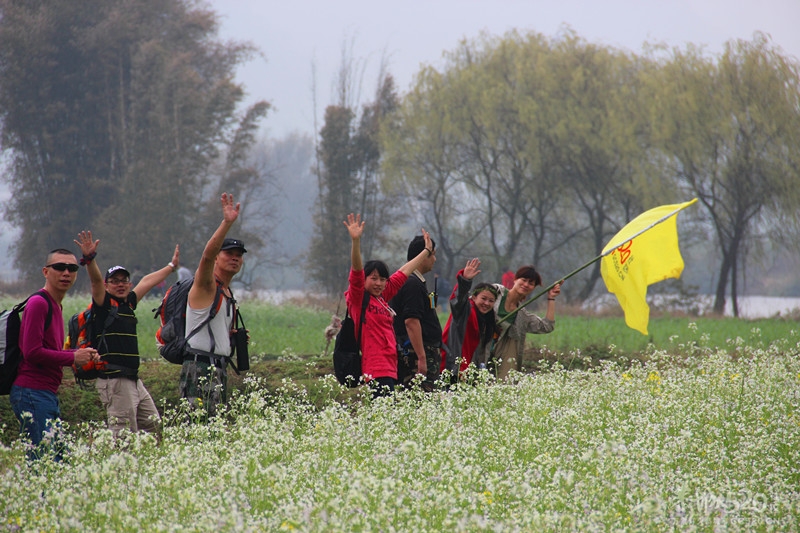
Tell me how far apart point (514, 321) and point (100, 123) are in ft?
116

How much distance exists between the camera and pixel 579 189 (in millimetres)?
37031

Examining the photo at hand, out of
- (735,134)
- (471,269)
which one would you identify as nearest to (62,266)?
(471,269)

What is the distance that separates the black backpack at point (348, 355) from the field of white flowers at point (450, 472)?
1.64ft

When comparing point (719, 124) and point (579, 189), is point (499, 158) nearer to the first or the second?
point (579, 189)

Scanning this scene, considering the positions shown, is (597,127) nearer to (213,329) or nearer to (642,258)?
(642,258)

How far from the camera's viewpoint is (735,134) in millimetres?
32219

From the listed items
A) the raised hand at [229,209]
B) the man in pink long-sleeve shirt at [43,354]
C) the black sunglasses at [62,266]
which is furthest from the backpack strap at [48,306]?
the raised hand at [229,209]

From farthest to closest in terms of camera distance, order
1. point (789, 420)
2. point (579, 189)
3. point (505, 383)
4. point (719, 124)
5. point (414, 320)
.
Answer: point (579, 189), point (719, 124), point (505, 383), point (414, 320), point (789, 420)

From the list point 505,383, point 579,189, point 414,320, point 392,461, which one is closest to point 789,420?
point 505,383

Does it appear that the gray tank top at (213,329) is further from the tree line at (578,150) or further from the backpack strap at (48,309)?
the tree line at (578,150)

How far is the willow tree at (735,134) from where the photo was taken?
31641 millimetres

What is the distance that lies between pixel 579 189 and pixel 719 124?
6476 millimetres

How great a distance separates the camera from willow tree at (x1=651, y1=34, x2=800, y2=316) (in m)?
31.6

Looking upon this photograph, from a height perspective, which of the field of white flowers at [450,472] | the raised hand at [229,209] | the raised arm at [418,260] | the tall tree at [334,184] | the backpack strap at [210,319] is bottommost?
the field of white flowers at [450,472]
